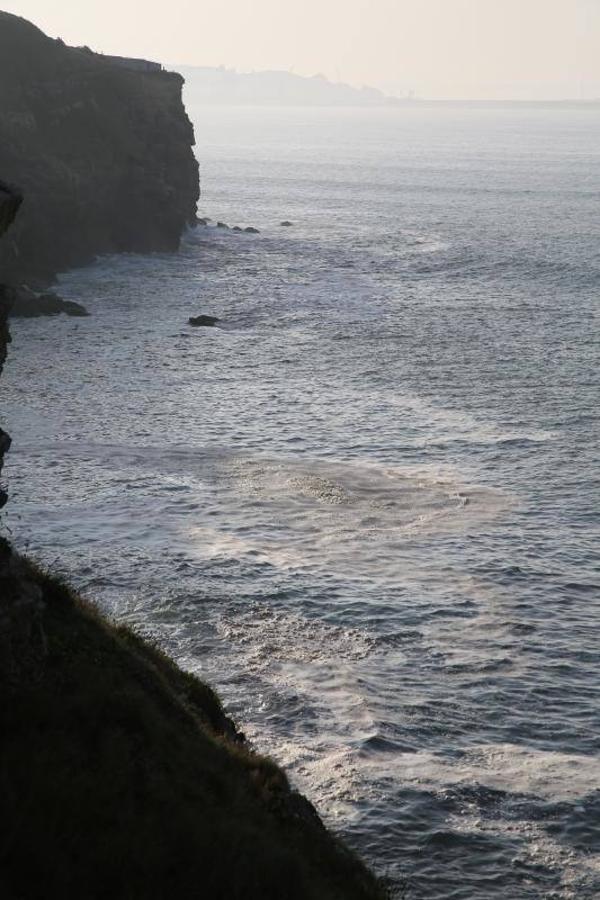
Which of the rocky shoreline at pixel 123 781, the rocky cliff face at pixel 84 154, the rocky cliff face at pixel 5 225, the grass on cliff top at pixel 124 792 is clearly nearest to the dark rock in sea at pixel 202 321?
the rocky cliff face at pixel 84 154

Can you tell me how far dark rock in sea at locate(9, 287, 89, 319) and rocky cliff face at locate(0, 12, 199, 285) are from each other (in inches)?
409

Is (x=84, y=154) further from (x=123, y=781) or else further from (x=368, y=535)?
(x=123, y=781)

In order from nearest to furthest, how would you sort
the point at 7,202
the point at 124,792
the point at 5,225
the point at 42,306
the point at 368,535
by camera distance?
1. the point at 124,792
2. the point at 7,202
3. the point at 5,225
4. the point at 368,535
5. the point at 42,306

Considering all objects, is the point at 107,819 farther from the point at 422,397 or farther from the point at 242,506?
the point at 422,397

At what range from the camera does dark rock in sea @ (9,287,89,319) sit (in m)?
95.7

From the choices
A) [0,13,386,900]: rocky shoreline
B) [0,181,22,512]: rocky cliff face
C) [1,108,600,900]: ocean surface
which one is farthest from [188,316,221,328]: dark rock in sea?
[0,181,22,512]: rocky cliff face

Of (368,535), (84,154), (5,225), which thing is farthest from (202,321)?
(5,225)

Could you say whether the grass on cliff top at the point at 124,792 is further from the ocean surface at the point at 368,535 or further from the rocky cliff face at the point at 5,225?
the ocean surface at the point at 368,535

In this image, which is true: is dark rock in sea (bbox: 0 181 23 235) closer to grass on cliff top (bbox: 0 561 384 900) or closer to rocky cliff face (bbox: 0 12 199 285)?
grass on cliff top (bbox: 0 561 384 900)

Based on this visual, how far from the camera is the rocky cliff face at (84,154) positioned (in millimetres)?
116688

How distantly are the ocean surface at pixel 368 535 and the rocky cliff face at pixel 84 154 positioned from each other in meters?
14.5

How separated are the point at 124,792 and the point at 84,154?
377 feet

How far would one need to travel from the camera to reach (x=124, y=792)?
68.5ft

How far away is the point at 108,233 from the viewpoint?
130 m
